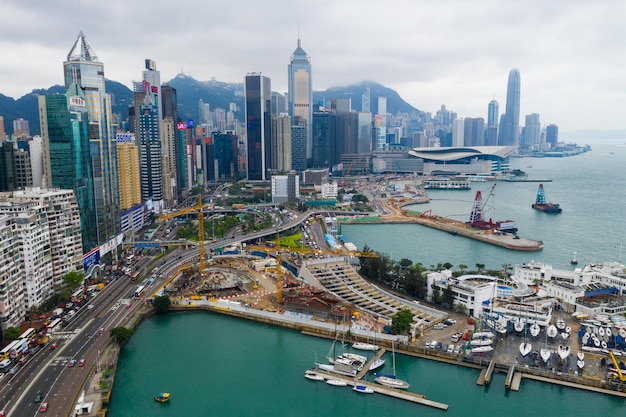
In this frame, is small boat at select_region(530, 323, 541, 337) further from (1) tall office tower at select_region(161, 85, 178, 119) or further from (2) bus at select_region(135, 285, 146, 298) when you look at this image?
(1) tall office tower at select_region(161, 85, 178, 119)

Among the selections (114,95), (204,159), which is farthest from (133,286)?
(114,95)

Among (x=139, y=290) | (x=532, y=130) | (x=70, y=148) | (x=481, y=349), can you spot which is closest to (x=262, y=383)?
(x=481, y=349)

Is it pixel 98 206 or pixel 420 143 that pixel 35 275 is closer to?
pixel 98 206

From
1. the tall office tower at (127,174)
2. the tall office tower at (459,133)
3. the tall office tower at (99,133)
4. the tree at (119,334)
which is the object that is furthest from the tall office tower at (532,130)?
the tree at (119,334)

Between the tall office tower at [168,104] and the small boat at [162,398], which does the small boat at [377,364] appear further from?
the tall office tower at [168,104]

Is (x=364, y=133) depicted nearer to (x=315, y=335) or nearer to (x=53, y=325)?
(x=315, y=335)

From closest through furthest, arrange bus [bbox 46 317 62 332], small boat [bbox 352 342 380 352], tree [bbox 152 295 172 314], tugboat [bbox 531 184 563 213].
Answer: small boat [bbox 352 342 380 352], bus [bbox 46 317 62 332], tree [bbox 152 295 172 314], tugboat [bbox 531 184 563 213]

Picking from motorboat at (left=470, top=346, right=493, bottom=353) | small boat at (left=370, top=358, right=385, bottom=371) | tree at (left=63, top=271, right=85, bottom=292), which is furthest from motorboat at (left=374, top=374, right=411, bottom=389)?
tree at (left=63, top=271, right=85, bottom=292)
